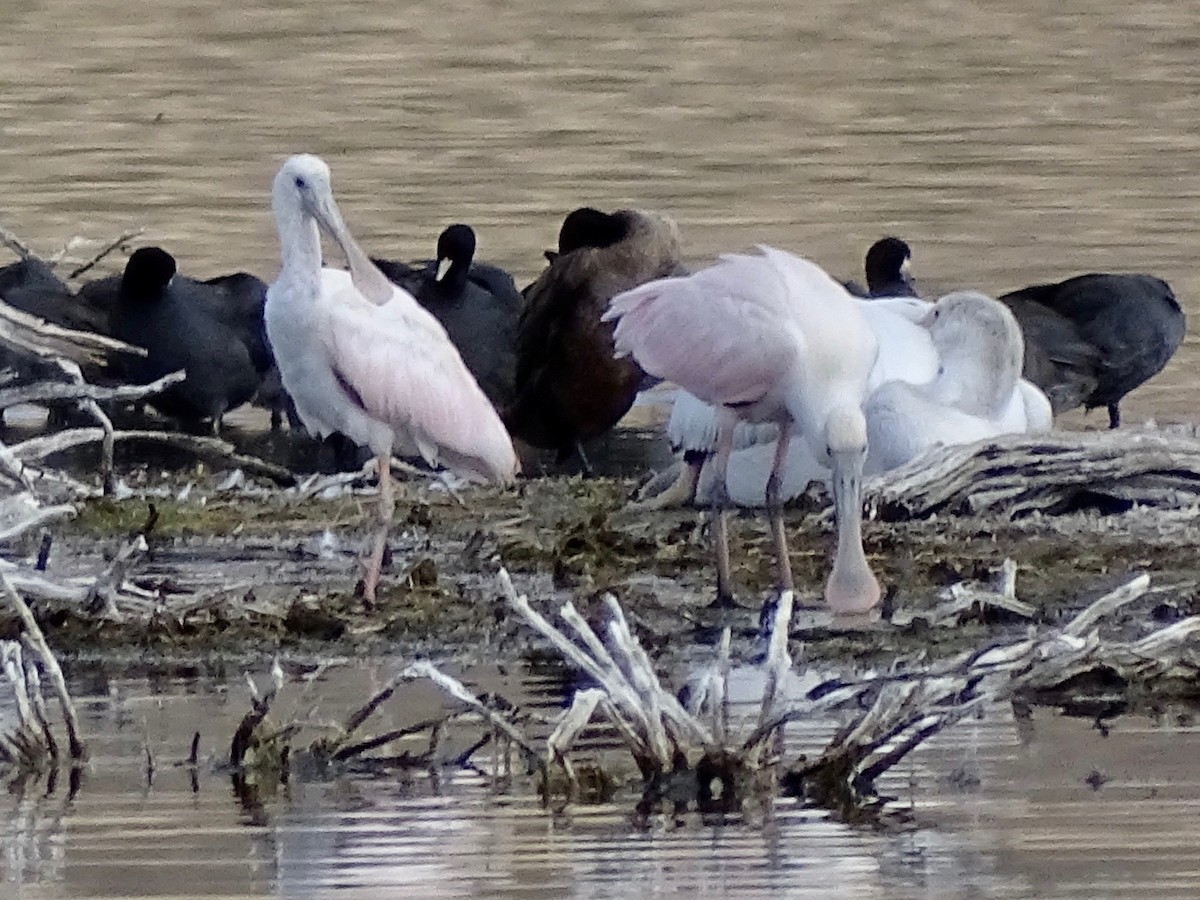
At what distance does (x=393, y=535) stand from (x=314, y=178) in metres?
1.24

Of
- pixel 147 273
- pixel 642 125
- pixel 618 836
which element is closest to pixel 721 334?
pixel 618 836

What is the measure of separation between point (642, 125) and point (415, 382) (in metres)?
14.1

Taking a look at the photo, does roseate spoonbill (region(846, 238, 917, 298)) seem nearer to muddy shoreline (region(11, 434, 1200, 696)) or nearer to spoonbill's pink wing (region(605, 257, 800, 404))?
muddy shoreline (region(11, 434, 1200, 696))

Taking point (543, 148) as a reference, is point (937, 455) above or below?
below

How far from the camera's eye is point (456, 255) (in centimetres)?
1470

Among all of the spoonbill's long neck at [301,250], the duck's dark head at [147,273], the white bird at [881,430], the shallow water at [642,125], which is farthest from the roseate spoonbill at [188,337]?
the spoonbill's long neck at [301,250]

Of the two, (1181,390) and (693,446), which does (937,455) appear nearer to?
(693,446)

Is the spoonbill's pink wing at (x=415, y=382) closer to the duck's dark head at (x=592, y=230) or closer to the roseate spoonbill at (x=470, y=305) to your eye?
the duck's dark head at (x=592, y=230)

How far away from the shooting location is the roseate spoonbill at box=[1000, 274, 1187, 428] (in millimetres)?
13812

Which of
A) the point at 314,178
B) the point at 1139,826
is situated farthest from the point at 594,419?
the point at 1139,826

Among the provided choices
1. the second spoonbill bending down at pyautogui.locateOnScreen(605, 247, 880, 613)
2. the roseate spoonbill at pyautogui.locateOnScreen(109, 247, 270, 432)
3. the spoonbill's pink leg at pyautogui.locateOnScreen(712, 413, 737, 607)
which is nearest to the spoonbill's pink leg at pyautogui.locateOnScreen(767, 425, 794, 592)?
the second spoonbill bending down at pyautogui.locateOnScreen(605, 247, 880, 613)

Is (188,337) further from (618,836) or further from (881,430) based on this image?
(618,836)

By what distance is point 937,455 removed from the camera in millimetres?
10305

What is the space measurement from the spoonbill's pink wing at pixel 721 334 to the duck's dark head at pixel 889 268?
4.99m
